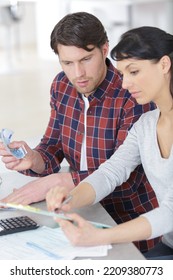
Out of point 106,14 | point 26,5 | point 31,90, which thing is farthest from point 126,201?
point 26,5

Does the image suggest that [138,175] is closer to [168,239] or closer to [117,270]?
[168,239]

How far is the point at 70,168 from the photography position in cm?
230

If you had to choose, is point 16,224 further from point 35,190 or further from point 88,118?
point 88,118

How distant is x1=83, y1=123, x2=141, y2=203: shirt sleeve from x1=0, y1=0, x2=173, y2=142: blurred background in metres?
3.14

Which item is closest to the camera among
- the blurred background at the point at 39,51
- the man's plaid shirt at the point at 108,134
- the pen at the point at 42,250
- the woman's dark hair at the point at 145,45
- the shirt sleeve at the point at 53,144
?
the pen at the point at 42,250

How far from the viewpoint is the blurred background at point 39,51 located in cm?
593

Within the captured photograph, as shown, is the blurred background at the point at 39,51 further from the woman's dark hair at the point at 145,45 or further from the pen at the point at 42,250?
the pen at the point at 42,250

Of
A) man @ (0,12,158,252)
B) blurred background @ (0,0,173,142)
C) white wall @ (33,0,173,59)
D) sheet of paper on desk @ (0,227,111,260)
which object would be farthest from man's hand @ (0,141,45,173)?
white wall @ (33,0,173,59)

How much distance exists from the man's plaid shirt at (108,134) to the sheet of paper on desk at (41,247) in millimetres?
570

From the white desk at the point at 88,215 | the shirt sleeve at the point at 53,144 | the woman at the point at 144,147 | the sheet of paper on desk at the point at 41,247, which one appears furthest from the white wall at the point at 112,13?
the sheet of paper on desk at the point at 41,247

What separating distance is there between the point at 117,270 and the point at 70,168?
970 millimetres

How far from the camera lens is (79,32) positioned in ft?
6.61

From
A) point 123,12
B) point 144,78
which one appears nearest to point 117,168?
point 144,78

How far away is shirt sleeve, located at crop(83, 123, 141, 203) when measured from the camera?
5.89 ft
